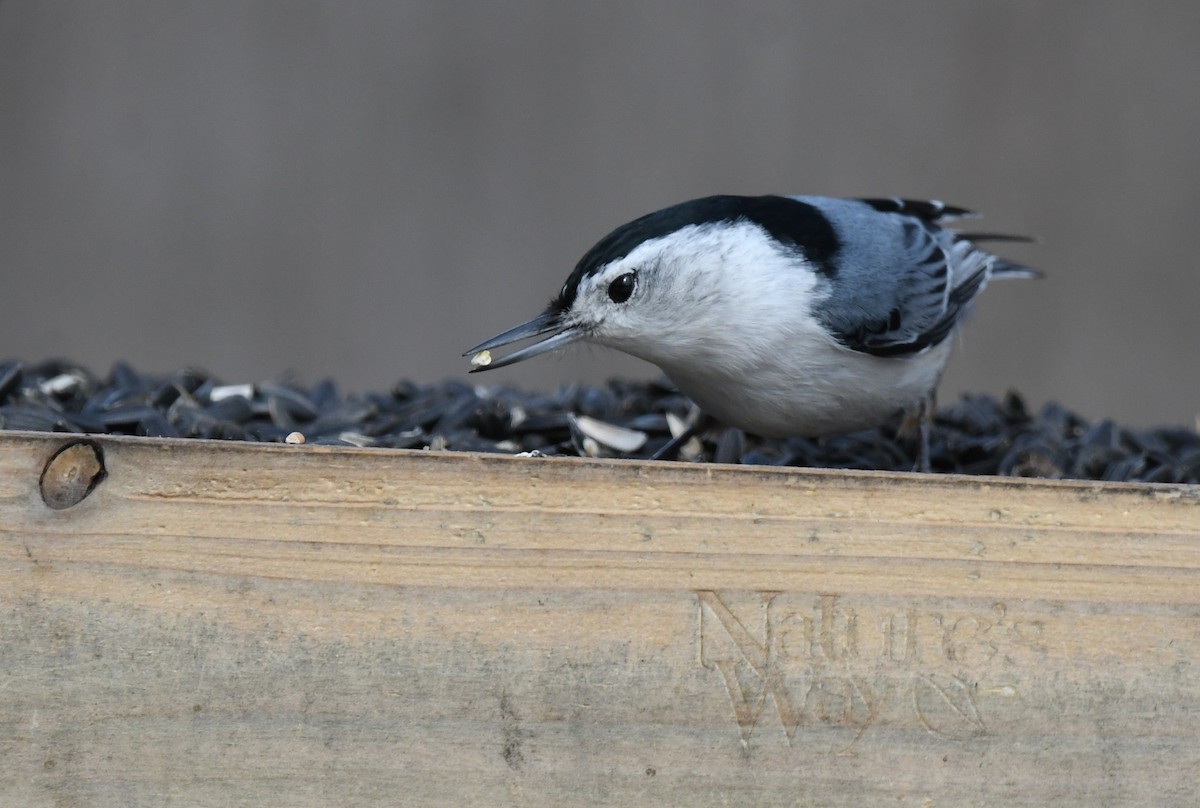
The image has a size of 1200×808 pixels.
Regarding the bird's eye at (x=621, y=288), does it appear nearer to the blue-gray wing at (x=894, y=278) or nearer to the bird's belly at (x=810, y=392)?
the bird's belly at (x=810, y=392)

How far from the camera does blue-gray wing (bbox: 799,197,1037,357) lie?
2113 millimetres

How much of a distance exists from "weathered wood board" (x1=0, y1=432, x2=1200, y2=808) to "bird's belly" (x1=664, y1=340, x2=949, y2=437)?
0.64m

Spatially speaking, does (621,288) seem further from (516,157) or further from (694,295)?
(516,157)

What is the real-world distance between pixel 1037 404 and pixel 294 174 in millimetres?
2457

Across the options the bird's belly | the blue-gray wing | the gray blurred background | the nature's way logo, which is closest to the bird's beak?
the bird's belly

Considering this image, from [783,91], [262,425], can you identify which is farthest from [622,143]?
[262,425]

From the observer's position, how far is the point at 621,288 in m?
1.91

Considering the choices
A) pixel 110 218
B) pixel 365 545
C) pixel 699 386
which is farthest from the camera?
pixel 110 218

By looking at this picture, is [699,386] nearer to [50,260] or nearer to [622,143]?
[622,143]

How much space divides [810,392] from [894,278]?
0.98 feet

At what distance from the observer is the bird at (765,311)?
192 centimetres

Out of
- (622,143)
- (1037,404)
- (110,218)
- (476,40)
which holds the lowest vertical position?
(1037,404)

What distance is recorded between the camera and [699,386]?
209 centimetres

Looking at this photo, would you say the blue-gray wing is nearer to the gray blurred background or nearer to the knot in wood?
the knot in wood
